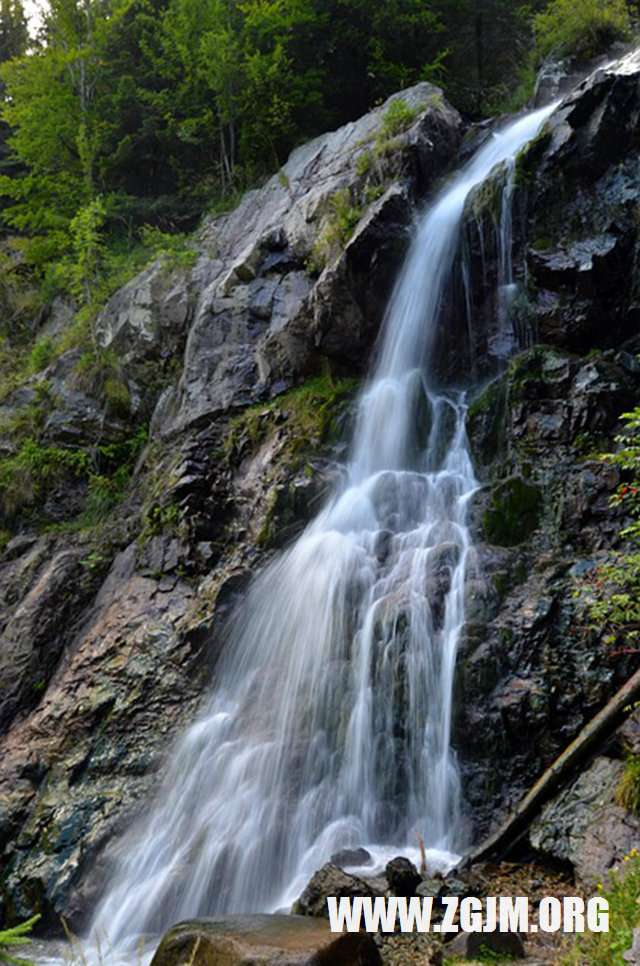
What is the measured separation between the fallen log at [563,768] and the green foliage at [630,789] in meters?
0.46

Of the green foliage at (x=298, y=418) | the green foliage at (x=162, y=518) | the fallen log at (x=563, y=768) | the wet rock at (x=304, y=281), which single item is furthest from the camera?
the wet rock at (x=304, y=281)

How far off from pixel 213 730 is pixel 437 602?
3.01 meters

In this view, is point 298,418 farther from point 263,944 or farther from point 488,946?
point 263,944

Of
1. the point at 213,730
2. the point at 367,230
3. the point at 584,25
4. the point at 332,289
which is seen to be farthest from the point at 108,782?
the point at 584,25

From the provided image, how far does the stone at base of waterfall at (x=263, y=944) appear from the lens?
386 centimetres

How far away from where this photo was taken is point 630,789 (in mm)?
5215

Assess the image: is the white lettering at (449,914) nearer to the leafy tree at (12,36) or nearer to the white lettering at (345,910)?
the white lettering at (345,910)

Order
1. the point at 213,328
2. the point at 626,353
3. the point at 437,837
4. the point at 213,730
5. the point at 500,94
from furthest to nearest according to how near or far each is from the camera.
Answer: the point at 500,94 → the point at 213,328 → the point at 626,353 → the point at 213,730 → the point at 437,837

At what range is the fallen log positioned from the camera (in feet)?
18.8

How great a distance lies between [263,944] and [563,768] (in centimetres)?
302

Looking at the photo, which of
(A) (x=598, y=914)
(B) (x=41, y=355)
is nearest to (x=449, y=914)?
(A) (x=598, y=914)

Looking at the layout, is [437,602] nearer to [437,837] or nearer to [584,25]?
[437,837]

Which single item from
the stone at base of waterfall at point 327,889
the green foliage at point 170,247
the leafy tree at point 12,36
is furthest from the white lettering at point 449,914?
the leafy tree at point 12,36

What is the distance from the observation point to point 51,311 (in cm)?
1870
